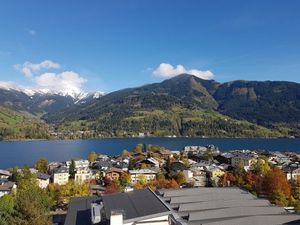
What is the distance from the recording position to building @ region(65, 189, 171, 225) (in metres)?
17.5

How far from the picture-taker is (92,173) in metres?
66.3

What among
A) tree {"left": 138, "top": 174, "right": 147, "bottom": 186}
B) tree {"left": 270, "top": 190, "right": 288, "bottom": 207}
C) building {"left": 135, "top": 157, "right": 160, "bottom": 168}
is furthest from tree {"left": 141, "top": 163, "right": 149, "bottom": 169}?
tree {"left": 270, "top": 190, "right": 288, "bottom": 207}

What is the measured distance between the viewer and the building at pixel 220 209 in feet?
60.5

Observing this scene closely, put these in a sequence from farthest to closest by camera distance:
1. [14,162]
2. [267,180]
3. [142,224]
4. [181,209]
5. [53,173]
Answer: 1. [14,162]
2. [53,173]
3. [267,180]
4. [181,209]
5. [142,224]

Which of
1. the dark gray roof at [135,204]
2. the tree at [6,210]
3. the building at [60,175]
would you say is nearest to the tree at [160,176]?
the building at [60,175]

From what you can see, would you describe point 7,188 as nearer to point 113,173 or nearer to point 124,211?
point 113,173

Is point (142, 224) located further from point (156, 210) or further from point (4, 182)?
point (4, 182)

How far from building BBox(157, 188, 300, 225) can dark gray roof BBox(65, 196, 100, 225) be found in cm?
501

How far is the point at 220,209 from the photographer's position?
65.5 ft

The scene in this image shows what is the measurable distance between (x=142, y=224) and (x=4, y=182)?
4170 centimetres

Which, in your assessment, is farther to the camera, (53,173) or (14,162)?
(14,162)

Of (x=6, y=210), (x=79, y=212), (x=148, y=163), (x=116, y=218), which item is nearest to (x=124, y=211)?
(x=116, y=218)

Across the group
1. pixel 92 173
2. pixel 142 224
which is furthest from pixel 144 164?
pixel 142 224

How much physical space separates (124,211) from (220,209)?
5518mm
